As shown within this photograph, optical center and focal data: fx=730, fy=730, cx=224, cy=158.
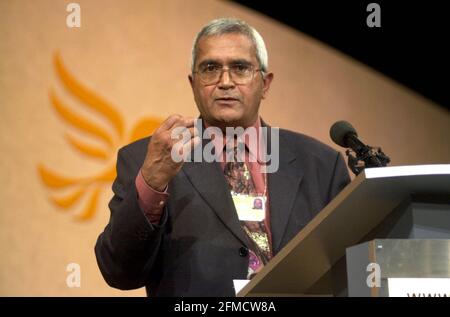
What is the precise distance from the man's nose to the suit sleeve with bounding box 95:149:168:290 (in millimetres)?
548

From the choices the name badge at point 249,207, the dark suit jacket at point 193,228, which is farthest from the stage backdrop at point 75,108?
the name badge at point 249,207

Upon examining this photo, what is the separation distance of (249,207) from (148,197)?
46 cm

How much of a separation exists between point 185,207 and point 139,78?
173 cm

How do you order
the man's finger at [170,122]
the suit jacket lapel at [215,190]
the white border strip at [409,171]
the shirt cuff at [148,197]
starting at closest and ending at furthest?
the white border strip at [409,171] < the man's finger at [170,122] < the shirt cuff at [148,197] < the suit jacket lapel at [215,190]

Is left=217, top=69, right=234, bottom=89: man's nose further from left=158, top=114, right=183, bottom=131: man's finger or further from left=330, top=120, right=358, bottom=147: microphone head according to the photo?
left=158, top=114, right=183, bottom=131: man's finger

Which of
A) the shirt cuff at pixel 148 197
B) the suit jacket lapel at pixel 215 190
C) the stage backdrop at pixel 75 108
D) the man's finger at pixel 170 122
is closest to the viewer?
the man's finger at pixel 170 122

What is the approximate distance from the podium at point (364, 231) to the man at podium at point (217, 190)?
51 cm

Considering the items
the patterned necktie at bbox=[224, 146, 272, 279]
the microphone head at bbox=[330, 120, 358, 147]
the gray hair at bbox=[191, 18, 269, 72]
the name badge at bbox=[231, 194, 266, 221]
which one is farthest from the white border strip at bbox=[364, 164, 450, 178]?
the gray hair at bbox=[191, 18, 269, 72]

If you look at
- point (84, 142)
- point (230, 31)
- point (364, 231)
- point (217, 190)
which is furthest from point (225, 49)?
point (84, 142)

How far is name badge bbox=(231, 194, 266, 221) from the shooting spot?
8.23 ft

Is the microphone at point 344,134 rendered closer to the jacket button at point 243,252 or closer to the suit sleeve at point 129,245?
the jacket button at point 243,252

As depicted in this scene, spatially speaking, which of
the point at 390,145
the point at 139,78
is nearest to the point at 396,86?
the point at 390,145

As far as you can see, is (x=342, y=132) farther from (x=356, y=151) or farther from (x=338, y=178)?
(x=338, y=178)

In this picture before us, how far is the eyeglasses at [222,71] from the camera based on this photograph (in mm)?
2648
